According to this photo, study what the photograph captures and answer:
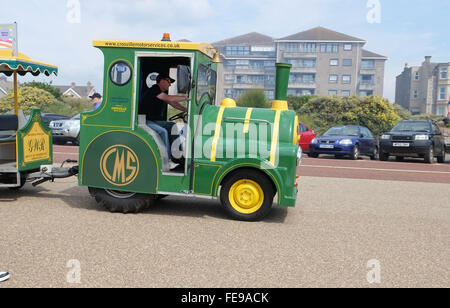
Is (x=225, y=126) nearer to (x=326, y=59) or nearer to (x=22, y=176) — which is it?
(x=22, y=176)

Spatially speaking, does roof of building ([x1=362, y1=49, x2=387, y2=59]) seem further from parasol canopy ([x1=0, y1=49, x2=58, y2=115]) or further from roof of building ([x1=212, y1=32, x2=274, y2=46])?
parasol canopy ([x1=0, y1=49, x2=58, y2=115])

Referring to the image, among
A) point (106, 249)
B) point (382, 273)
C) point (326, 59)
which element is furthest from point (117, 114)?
point (326, 59)

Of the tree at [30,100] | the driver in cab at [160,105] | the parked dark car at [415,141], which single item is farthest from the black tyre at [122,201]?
the tree at [30,100]

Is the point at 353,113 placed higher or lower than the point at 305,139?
higher

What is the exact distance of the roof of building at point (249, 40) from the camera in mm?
87250

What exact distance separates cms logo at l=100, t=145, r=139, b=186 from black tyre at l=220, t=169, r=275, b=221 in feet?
4.34

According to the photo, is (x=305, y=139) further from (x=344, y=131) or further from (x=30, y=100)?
(x=30, y=100)

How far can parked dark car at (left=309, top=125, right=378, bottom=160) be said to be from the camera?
17031 mm

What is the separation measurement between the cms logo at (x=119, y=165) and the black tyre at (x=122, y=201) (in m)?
0.20

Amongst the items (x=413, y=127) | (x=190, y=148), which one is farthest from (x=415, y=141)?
(x=190, y=148)

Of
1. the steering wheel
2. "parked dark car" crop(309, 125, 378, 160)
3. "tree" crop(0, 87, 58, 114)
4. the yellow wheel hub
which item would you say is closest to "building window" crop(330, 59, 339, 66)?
"tree" crop(0, 87, 58, 114)

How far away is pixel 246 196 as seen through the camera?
6148mm

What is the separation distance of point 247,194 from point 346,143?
464 inches

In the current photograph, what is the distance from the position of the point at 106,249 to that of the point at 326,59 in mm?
79225
